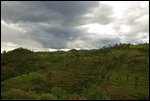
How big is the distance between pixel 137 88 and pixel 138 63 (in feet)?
39.2

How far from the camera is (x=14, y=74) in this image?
76250mm

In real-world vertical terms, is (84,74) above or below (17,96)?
above

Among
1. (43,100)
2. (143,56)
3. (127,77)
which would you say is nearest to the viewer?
(43,100)

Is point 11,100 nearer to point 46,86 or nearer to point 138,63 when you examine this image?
point 46,86

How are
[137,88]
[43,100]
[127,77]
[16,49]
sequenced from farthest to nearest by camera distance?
[16,49] → [127,77] → [137,88] → [43,100]

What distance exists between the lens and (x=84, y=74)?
70875 mm

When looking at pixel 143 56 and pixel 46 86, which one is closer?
pixel 46 86

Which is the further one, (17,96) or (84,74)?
(84,74)

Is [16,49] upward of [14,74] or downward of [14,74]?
upward

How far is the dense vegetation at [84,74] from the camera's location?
2288 inches

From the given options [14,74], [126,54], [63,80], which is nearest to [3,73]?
[14,74]

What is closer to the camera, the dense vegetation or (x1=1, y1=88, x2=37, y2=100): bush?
(x1=1, y1=88, x2=37, y2=100): bush

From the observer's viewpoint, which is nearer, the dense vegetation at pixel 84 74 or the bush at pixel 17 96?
the bush at pixel 17 96

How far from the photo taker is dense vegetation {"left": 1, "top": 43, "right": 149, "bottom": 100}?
58119mm
